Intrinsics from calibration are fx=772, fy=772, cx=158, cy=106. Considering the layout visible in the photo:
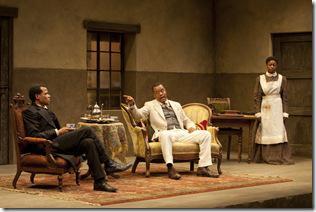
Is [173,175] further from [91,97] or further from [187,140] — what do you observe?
[91,97]

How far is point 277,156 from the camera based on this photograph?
10.1m

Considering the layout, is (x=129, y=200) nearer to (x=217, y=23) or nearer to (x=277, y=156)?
(x=277, y=156)

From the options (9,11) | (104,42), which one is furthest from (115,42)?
(9,11)

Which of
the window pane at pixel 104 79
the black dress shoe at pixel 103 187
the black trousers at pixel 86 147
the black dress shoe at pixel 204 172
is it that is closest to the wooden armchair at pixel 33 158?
the black trousers at pixel 86 147

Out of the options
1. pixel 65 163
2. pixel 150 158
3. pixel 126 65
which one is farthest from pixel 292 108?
pixel 65 163

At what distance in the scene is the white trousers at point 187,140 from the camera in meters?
8.45

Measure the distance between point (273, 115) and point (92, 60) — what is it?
8.95ft

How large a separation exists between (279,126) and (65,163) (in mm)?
3736

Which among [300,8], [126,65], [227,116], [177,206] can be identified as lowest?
[177,206]

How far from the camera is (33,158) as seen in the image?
745cm

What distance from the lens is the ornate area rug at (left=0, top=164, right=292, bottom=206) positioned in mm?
7078

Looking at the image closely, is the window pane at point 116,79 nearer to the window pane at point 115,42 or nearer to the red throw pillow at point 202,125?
the window pane at point 115,42

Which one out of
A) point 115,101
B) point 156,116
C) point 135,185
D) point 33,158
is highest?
point 115,101

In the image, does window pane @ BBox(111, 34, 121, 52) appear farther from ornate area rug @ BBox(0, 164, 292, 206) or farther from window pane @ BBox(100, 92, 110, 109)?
ornate area rug @ BBox(0, 164, 292, 206)
